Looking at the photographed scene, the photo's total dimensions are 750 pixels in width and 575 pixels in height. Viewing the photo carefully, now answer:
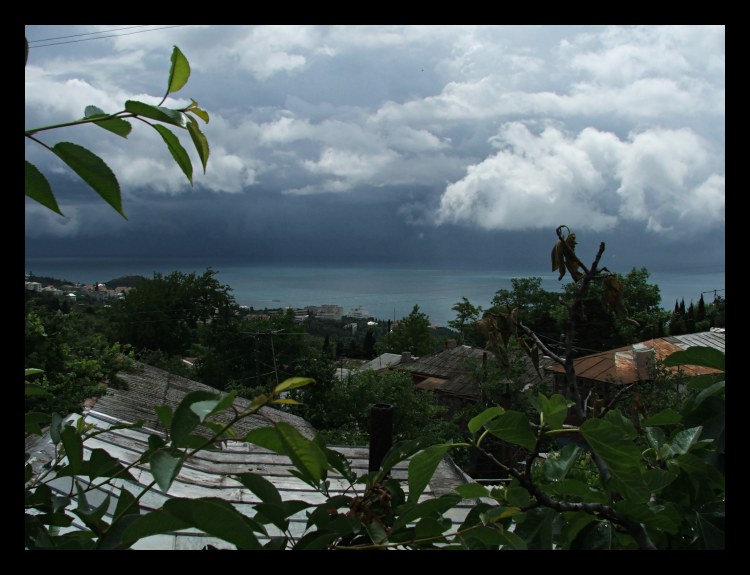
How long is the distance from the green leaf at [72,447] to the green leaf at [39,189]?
298 millimetres

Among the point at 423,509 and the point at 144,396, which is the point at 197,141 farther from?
the point at 144,396

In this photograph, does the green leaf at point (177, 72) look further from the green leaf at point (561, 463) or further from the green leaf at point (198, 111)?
the green leaf at point (561, 463)

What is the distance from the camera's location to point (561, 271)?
0.88 m

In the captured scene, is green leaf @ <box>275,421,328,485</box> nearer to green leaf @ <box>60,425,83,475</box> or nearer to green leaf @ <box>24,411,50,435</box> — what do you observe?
green leaf @ <box>60,425,83,475</box>

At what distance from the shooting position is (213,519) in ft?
1.70

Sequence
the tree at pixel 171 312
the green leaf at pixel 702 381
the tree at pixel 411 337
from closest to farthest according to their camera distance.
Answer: the green leaf at pixel 702 381 → the tree at pixel 171 312 → the tree at pixel 411 337

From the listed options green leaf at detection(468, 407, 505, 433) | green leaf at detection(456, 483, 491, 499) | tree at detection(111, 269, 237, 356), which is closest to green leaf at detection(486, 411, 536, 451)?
green leaf at detection(468, 407, 505, 433)

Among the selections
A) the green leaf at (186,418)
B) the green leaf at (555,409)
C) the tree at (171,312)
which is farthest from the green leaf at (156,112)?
the tree at (171,312)

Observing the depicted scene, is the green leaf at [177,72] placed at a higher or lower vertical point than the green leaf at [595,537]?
higher

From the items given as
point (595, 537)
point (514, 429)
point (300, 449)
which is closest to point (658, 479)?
point (595, 537)

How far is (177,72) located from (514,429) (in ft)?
1.87

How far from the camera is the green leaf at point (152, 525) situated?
53cm

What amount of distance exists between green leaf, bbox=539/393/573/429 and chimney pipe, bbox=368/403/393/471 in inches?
71.2
